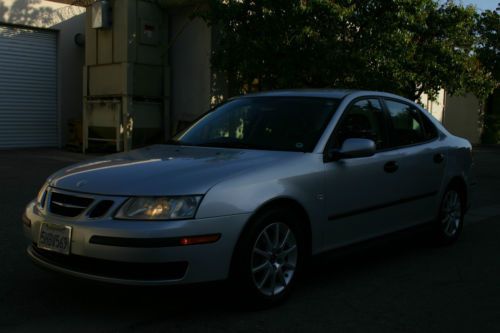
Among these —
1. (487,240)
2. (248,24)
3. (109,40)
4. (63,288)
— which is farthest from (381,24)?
(63,288)

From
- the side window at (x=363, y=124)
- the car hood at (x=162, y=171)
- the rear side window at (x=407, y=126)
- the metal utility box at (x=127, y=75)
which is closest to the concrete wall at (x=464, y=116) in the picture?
the metal utility box at (x=127, y=75)

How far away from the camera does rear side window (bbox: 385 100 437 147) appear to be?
5551 millimetres

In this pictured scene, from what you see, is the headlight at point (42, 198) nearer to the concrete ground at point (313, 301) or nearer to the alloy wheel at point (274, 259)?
the concrete ground at point (313, 301)

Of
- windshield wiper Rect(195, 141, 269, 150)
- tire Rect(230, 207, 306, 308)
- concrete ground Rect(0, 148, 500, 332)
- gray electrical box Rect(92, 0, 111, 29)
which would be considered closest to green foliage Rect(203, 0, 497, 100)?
gray electrical box Rect(92, 0, 111, 29)

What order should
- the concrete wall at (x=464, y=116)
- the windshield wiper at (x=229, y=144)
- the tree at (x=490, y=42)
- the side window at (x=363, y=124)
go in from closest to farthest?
the windshield wiper at (x=229, y=144), the side window at (x=363, y=124), the tree at (x=490, y=42), the concrete wall at (x=464, y=116)

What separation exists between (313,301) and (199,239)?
1134mm

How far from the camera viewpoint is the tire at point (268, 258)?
3.90 m

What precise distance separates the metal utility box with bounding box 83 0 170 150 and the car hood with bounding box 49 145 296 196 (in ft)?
37.8

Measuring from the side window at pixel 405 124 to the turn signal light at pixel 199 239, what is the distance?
231cm

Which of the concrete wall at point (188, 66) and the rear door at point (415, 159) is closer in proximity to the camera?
the rear door at point (415, 159)

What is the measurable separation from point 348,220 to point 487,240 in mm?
2682

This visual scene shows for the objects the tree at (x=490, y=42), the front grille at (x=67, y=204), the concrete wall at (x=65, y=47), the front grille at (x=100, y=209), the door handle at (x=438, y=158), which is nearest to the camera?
the front grille at (x=100, y=209)

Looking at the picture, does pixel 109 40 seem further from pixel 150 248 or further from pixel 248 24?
pixel 150 248

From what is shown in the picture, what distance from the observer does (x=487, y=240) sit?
6.69 metres
